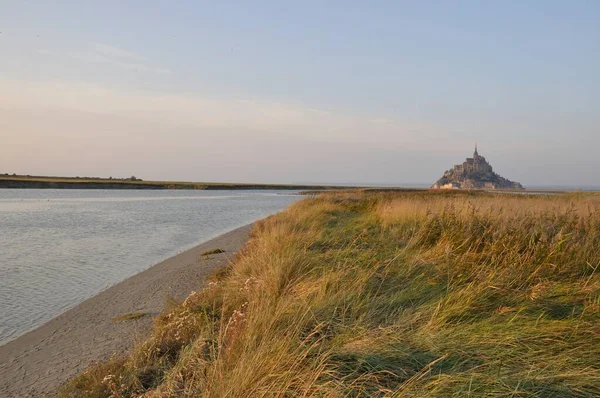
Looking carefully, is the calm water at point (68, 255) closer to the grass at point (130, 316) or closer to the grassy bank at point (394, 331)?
the grass at point (130, 316)

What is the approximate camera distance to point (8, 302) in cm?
873

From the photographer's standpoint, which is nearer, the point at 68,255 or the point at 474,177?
the point at 68,255

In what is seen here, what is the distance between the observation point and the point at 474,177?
388ft

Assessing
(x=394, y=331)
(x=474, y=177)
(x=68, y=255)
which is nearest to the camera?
(x=394, y=331)

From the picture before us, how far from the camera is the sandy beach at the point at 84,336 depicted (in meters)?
5.38

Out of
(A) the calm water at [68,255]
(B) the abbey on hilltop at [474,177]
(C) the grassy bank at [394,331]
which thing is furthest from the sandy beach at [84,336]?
(B) the abbey on hilltop at [474,177]

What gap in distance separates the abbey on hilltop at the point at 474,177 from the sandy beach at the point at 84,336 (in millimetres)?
109564

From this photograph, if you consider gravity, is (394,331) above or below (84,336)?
above

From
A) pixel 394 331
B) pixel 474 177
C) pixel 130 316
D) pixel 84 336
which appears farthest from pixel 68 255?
pixel 474 177

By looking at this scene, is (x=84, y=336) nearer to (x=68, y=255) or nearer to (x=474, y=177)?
(x=68, y=255)

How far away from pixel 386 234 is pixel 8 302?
8019 millimetres

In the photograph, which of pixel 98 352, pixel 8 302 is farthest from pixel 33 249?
pixel 98 352

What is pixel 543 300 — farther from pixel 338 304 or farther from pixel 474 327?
pixel 338 304

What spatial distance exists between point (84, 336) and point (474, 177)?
122 metres
